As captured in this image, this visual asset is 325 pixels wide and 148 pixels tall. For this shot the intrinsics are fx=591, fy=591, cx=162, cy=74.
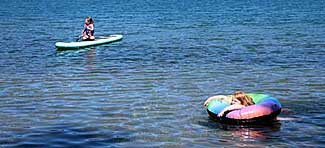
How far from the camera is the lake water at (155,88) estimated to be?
13.6 m

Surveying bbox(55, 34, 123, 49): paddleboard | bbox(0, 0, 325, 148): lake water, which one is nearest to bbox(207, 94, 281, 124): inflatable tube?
bbox(0, 0, 325, 148): lake water

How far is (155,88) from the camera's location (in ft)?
63.9

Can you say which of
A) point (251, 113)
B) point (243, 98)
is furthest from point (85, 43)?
point (251, 113)

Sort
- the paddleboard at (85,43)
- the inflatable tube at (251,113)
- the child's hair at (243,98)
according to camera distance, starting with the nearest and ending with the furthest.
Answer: the inflatable tube at (251,113) → the child's hair at (243,98) → the paddleboard at (85,43)

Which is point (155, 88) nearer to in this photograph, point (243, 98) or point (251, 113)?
point (243, 98)

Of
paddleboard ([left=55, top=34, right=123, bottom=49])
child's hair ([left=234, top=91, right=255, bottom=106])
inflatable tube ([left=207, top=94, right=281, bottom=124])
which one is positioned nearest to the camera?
inflatable tube ([left=207, top=94, right=281, bottom=124])

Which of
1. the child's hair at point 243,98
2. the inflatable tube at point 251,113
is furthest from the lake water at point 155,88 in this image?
the child's hair at point 243,98

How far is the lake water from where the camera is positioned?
13.6m

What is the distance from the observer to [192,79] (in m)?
21.0

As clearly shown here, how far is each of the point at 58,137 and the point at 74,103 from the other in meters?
3.87

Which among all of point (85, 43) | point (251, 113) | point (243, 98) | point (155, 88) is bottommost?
point (251, 113)

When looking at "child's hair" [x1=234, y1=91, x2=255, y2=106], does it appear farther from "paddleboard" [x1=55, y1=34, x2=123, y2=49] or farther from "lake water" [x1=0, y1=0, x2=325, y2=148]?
"paddleboard" [x1=55, y1=34, x2=123, y2=49]

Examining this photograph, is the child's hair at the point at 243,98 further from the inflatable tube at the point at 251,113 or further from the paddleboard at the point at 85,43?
the paddleboard at the point at 85,43

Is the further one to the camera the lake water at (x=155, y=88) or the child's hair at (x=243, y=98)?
the child's hair at (x=243, y=98)
